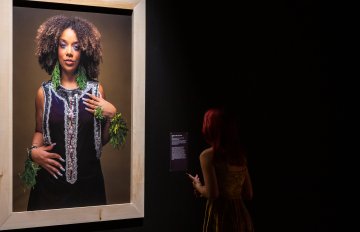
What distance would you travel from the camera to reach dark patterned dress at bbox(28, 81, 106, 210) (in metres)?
2.91

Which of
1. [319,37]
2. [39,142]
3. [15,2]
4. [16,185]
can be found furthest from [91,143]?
[319,37]

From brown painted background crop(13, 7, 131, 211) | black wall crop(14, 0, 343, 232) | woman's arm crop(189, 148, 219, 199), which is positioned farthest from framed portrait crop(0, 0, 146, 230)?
woman's arm crop(189, 148, 219, 199)

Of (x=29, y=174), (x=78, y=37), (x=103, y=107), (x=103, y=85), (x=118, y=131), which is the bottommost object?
(x=29, y=174)

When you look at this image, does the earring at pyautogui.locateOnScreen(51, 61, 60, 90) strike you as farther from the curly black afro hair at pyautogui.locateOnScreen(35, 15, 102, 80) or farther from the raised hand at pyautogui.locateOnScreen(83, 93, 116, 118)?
the raised hand at pyautogui.locateOnScreen(83, 93, 116, 118)

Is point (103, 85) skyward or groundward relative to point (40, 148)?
skyward

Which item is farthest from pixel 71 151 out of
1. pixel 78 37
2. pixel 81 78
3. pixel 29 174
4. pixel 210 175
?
pixel 210 175

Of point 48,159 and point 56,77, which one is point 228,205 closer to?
point 48,159

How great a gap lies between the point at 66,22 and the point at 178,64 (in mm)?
873

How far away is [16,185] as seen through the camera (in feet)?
9.37

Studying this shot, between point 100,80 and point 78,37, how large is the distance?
12.9 inches

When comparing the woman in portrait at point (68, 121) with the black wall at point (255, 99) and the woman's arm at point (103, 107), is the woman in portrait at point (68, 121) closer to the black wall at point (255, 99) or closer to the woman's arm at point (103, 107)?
the woman's arm at point (103, 107)

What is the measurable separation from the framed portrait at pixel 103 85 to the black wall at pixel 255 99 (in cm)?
10

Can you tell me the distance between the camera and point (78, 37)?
9.64 feet

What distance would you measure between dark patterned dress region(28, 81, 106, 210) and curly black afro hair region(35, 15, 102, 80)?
13 cm
